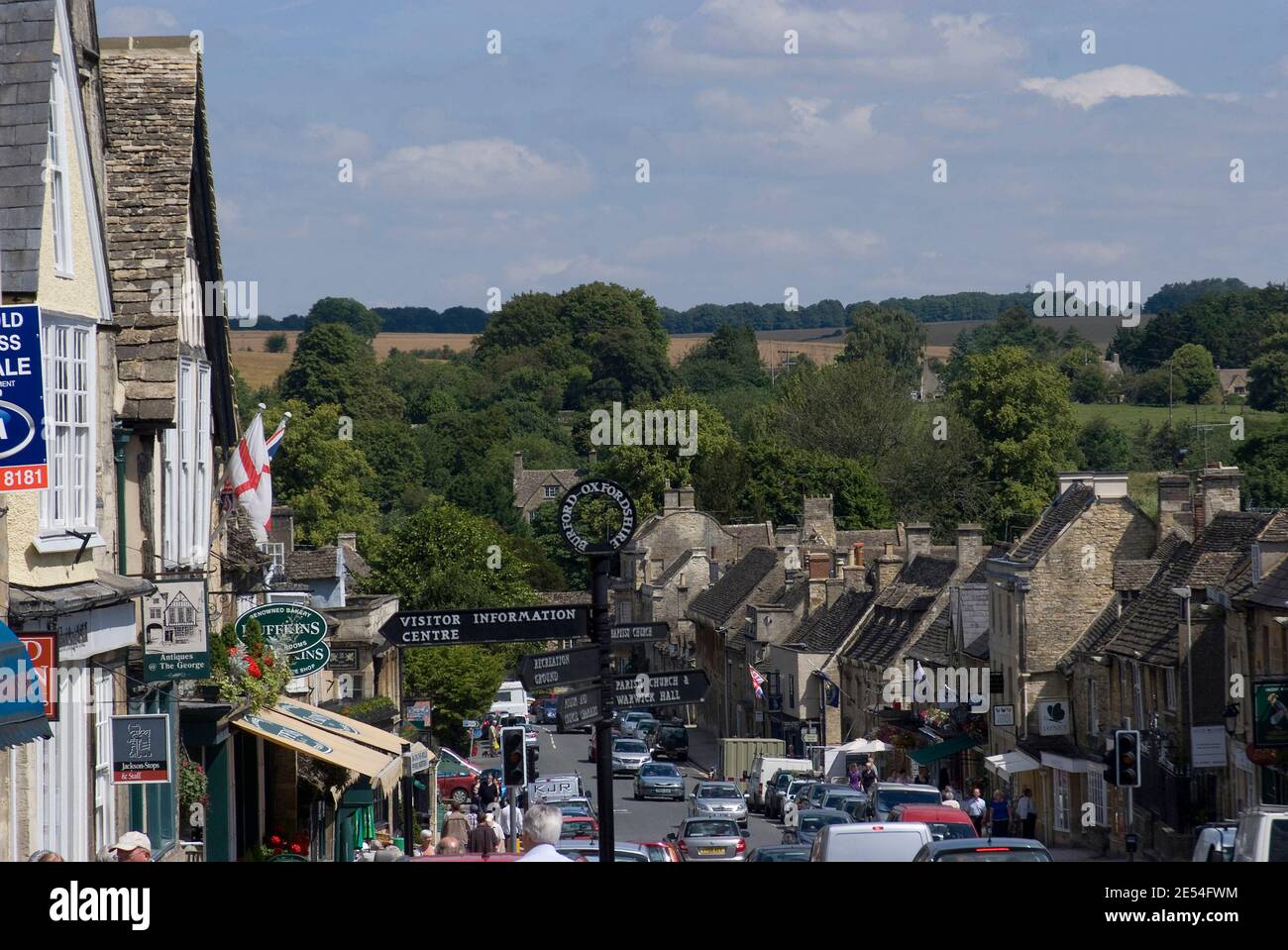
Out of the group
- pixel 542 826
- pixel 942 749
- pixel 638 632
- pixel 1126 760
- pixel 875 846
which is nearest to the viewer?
pixel 542 826

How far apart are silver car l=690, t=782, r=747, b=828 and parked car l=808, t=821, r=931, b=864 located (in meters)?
22.3

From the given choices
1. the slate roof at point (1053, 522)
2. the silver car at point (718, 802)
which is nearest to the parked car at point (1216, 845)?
the silver car at point (718, 802)

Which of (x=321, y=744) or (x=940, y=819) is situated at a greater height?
(x=321, y=744)

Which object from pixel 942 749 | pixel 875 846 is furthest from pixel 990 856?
pixel 942 749

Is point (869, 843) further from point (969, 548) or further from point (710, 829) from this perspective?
point (969, 548)

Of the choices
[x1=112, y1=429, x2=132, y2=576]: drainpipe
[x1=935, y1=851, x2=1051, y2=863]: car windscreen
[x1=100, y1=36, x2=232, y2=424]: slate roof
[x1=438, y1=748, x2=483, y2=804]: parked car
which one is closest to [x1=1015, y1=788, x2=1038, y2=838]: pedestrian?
[x1=438, y1=748, x2=483, y2=804]: parked car

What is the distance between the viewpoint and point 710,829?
1355 inches

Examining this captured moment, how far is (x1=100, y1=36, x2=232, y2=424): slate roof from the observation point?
20.3 metres

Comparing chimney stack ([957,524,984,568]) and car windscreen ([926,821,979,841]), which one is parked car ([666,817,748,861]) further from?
chimney stack ([957,524,984,568])

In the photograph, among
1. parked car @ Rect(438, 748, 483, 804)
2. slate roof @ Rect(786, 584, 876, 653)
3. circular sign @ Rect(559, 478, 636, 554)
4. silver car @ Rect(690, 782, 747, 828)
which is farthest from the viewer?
slate roof @ Rect(786, 584, 876, 653)

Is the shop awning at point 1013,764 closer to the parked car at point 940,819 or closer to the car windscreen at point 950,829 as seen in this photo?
the parked car at point 940,819

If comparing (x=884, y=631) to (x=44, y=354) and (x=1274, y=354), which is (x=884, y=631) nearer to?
(x=44, y=354)

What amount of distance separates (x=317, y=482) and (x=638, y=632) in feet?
288

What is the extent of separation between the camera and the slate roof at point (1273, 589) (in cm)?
3441
